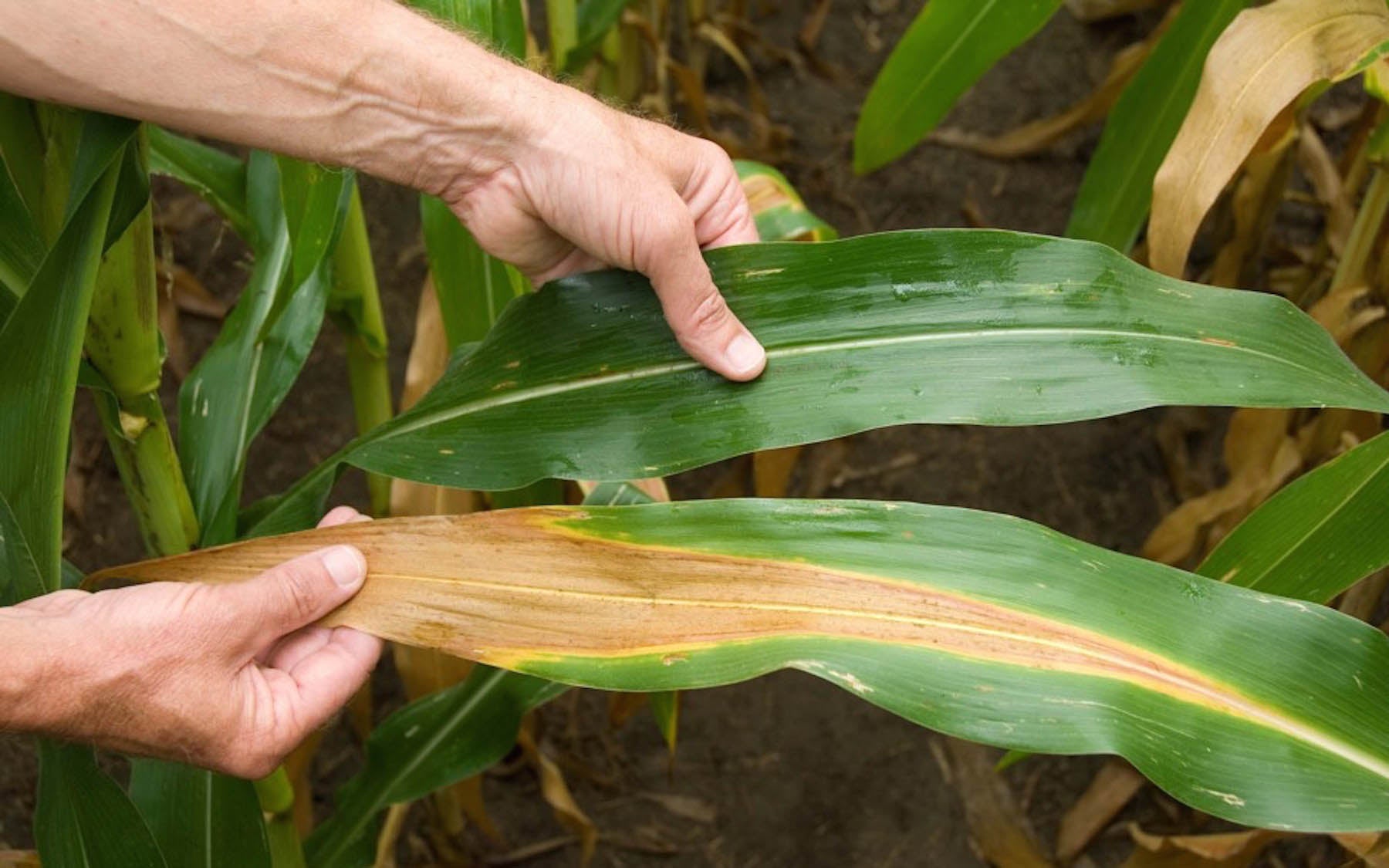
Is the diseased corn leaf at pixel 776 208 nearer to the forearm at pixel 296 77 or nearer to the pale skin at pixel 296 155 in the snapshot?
the pale skin at pixel 296 155

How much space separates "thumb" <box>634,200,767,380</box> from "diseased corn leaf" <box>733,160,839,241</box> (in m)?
0.33

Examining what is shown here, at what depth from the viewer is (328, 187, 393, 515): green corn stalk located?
1.08 meters

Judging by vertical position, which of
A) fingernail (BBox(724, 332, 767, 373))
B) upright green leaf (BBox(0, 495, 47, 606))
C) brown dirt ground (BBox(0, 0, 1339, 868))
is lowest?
brown dirt ground (BBox(0, 0, 1339, 868))

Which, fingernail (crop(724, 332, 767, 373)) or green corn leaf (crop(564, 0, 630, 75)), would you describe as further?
green corn leaf (crop(564, 0, 630, 75))

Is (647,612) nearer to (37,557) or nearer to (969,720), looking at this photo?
(969,720)

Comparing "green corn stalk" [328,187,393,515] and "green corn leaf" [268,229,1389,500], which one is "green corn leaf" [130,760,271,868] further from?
"green corn stalk" [328,187,393,515]

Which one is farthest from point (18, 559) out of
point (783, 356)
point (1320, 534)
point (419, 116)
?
point (1320, 534)

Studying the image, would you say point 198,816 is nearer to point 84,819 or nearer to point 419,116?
point 84,819

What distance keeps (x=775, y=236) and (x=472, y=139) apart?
368mm

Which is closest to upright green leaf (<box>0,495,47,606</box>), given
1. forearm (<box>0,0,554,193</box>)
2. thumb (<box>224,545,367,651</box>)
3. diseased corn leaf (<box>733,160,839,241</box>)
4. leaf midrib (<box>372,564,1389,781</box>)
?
thumb (<box>224,545,367,651</box>)

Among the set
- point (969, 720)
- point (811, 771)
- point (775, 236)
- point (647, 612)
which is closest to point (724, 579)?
point (647, 612)

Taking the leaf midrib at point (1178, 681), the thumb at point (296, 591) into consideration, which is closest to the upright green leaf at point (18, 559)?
the thumb at point (296, 591)

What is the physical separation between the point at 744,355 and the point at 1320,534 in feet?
1.34

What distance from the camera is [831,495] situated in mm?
1819
